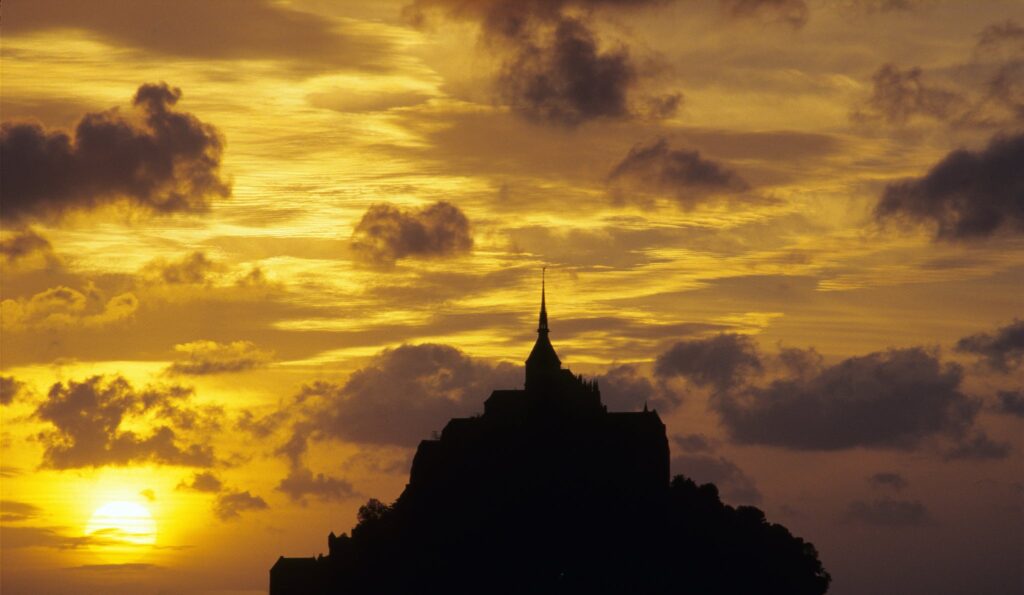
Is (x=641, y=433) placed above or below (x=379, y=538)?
above

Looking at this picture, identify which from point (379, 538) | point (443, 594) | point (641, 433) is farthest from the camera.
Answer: point (641, 433)

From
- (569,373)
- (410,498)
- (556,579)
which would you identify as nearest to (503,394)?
(569,373)

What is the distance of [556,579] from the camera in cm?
15812

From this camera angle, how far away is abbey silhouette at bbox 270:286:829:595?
156375mm

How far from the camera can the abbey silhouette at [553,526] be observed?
156 metres

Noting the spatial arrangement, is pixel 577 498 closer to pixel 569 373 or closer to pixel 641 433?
pixel 641 433

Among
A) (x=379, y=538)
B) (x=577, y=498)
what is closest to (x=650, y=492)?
(x=577, y=498)

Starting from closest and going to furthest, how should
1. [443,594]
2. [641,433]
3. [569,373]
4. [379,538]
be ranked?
[443,594] → [379,538] → [641,433] → [569,373]

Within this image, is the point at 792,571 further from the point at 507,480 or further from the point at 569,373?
the point at 569,373

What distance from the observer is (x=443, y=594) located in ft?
512

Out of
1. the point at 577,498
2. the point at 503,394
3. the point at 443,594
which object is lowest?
the point at 443,594

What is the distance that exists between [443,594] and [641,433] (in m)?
37.7

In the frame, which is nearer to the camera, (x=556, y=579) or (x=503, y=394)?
(x=556, y=579)

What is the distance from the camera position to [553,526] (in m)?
167
